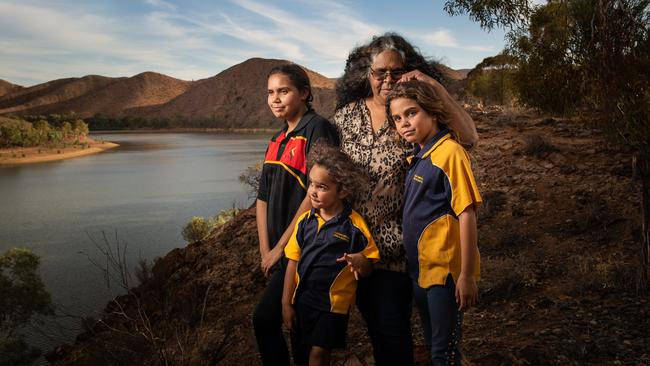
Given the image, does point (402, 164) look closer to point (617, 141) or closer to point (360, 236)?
point (360, 236)

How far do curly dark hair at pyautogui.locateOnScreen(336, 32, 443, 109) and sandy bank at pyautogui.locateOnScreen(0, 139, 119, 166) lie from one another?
71.6 m

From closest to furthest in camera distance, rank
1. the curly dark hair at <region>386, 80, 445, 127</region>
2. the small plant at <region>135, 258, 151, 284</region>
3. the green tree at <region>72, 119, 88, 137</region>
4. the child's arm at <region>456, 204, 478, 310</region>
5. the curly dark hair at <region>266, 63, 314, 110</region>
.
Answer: the child's arm at <region>456, 204, 478, 310</region>, the curly dark hair at <region>386, 80, 445, 127</region>, the curly dark hair at <region>266, 63, 314, 110</region>, the small plant at <region>135, 258, 151, 284</region>, the green tree at <region>72, 119, 88, 137</region>

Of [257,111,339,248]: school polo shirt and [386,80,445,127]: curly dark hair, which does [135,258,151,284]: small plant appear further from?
[386,80,445,127]: curly dark hair

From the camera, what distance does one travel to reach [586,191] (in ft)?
22.1

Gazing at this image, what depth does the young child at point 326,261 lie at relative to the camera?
77.0 inches

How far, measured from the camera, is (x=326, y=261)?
6.56ft

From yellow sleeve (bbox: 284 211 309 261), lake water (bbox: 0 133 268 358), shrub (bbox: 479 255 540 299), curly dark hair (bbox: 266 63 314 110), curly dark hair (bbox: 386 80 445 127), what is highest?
curly dark hair (bbox: 266 63 314 110)

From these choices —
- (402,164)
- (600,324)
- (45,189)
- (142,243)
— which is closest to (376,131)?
(402,164)

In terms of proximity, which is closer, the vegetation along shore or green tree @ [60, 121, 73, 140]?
the vegetation along shore

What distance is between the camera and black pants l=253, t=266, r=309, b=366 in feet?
6.70

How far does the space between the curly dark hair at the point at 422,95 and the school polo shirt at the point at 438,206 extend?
0.28 ft

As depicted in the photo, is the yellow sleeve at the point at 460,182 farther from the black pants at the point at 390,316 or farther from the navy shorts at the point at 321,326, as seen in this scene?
the navy shorts at the point at 321,326

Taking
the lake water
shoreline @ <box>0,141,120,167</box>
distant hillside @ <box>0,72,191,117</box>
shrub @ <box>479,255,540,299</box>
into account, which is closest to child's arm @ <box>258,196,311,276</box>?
shrub @ <box>479,255,540,299</box>

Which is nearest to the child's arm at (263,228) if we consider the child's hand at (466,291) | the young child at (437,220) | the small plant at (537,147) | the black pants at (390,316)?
the black pants at (390,316)
